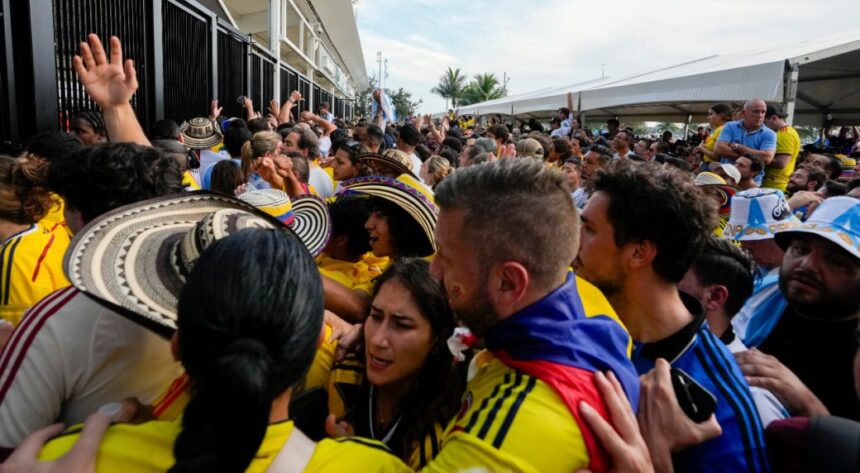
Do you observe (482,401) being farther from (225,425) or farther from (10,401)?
(10,401)

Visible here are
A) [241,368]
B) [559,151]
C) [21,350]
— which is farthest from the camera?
[559,151]

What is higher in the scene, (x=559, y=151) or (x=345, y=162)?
(x=559, y=151)

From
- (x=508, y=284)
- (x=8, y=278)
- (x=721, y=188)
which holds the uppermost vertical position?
(x=721, y=188)

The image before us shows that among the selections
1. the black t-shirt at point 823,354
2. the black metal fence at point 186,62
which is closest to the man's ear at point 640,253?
the black t-shirt at point 823,354

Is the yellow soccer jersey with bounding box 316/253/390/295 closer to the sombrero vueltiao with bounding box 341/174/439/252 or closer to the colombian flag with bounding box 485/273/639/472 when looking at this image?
the sombrero vueltiao with bounding box 341/174/439/252

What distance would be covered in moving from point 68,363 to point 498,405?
1117 millimetres

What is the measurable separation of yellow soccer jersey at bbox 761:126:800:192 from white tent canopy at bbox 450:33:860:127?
1.75 feet

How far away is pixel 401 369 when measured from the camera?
195 centimetres

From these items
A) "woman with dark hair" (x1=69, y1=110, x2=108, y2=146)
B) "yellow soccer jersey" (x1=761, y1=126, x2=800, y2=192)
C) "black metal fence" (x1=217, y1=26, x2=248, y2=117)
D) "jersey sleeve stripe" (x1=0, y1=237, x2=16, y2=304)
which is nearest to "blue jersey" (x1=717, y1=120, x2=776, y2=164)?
"yellow soccer jersey" (x1=761, y1=126, x2=800, y2=192)

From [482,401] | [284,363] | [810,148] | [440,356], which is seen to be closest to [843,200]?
[440,356]

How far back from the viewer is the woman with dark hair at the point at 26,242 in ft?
7.13

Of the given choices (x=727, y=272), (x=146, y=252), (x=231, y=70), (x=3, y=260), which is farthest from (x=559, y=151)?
(x=231, y=70)

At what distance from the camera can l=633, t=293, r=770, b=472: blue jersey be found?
1.46 metres

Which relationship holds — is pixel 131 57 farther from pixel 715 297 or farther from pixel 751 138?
pixel 751 138
